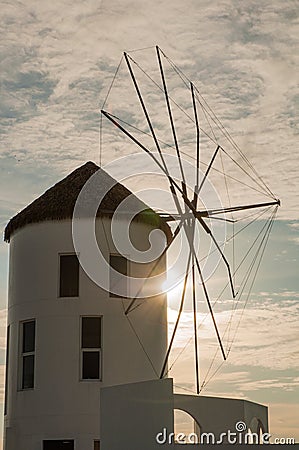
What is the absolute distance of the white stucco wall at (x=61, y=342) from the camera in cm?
2625

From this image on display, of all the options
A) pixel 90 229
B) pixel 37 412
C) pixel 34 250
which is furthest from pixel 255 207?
pixel 37 412

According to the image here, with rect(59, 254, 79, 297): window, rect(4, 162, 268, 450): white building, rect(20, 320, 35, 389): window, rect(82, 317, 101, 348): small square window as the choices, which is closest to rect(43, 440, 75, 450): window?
rect(4, 162, 268, 450): white building

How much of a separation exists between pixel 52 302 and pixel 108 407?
5561 millimetres

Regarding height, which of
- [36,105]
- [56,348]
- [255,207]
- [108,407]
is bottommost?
[108,407]

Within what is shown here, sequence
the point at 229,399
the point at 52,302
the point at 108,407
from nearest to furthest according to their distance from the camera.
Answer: the point at 108,407 < the point at 229,399 < the point at 52,302

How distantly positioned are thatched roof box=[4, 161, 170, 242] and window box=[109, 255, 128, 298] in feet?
4.26

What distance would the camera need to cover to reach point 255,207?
2773cm

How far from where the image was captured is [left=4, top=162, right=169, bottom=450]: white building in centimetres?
2631

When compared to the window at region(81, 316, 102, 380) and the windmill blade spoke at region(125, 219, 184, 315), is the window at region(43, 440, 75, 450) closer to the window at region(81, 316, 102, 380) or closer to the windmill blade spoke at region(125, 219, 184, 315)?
the window at region(81, 316, 102, 380)

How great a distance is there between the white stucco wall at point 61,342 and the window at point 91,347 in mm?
183

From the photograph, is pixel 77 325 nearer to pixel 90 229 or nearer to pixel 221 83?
pixel 90 229

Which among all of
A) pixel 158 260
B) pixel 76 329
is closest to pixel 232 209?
pixel 158 260

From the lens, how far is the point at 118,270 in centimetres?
2781

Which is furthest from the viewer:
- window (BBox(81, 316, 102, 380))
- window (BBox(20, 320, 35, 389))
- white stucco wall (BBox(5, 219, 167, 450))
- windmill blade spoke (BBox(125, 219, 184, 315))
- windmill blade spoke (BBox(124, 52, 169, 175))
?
window (BBox(20, 320, 35, 389))
